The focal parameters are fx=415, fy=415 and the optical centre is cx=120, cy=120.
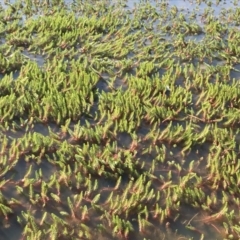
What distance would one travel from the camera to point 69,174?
9.11ft

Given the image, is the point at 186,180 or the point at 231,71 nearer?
the point at 186,180

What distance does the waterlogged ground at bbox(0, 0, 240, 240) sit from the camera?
2553mm

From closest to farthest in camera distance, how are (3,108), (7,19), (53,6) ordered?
(3,108), (7,19), (53,6)

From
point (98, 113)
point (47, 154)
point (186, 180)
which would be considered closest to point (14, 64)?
point (98, 113)

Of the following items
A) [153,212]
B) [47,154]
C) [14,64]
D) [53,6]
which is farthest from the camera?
[53,6]

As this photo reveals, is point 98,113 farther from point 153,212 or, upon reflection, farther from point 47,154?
point 153,212

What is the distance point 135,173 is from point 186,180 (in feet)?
1.14

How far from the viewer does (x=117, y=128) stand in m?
3.28

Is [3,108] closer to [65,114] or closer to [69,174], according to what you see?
[65,114]

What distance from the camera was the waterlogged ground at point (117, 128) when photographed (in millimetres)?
2553

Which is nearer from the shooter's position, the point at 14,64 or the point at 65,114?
the point at 65,114

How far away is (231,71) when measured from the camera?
172 inches

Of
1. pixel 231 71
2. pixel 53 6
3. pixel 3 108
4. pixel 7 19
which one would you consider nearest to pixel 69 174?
pixel 3 108

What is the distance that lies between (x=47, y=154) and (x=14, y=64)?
146cm
